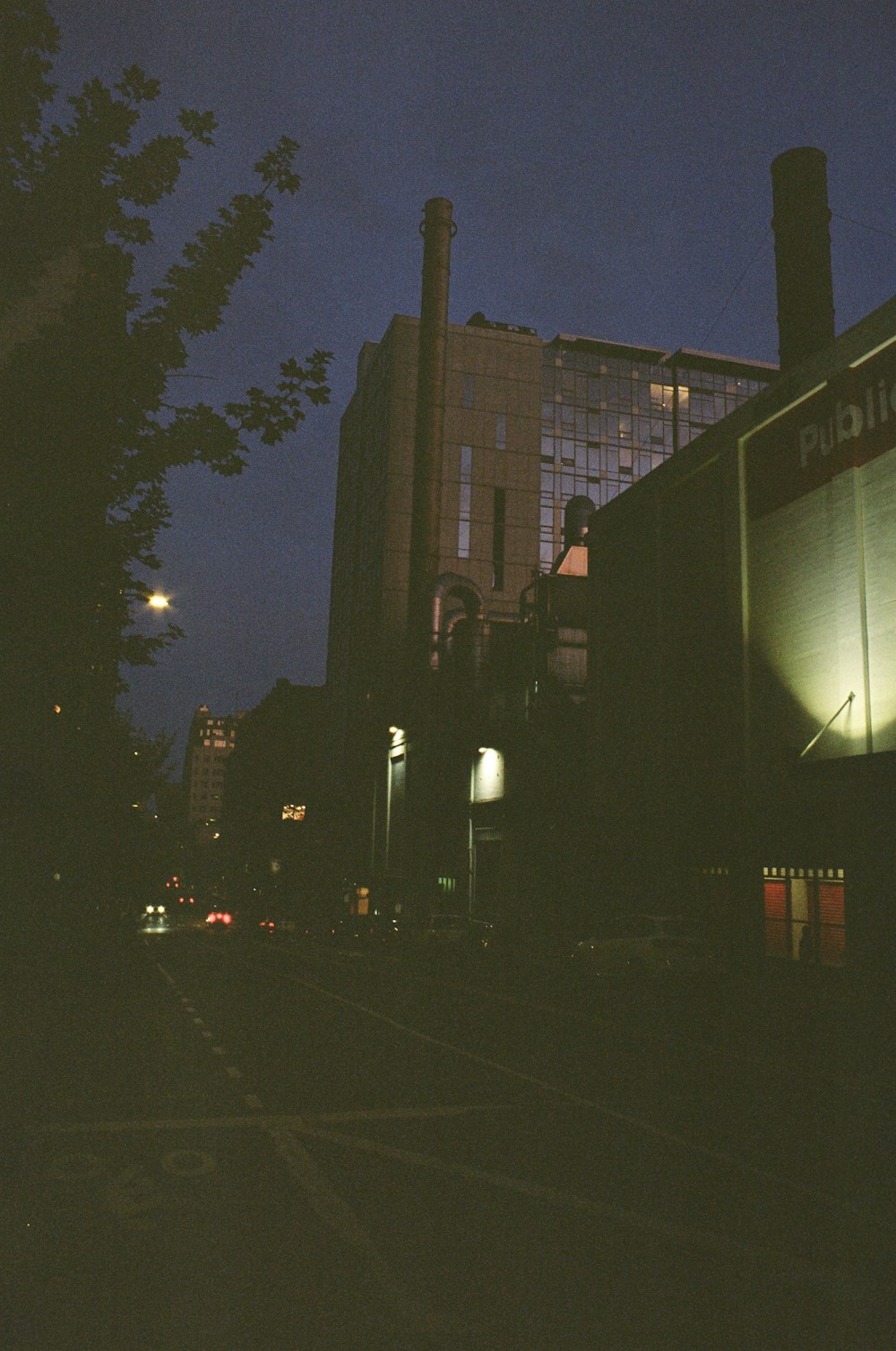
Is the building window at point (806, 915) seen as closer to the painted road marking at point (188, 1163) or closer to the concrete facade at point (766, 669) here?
the concrete facade at point (766, 669)

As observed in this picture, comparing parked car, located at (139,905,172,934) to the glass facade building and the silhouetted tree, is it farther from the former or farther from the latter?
the silhouetted tree

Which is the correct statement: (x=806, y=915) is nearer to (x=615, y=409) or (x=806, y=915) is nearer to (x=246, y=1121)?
(x=246, y=1121)

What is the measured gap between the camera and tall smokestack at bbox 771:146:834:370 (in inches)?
1180

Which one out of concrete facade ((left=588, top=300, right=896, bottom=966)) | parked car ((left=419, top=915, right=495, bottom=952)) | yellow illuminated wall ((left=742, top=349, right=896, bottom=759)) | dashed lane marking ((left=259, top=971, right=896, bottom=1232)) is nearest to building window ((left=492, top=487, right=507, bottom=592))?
concrete facade ((left=588, top=300, right=896, bottom=966))

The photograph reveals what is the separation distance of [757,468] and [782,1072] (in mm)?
17749

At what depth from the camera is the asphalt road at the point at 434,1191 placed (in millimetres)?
5059

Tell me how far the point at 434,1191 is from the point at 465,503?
6472 cm

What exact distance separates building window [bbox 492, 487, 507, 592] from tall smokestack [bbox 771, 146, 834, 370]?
3973 cm

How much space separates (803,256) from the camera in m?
30.4

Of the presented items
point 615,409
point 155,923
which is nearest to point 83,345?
point 155,923

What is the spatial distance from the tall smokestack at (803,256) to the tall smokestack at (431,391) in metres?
28.5

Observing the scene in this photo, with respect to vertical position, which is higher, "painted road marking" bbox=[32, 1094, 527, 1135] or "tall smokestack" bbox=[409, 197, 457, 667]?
"tall smokestack" bbox=[409, 197, 457, 667]

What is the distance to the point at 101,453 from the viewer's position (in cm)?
909

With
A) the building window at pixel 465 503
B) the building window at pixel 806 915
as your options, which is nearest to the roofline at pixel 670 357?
the building window at pixel 465 503
